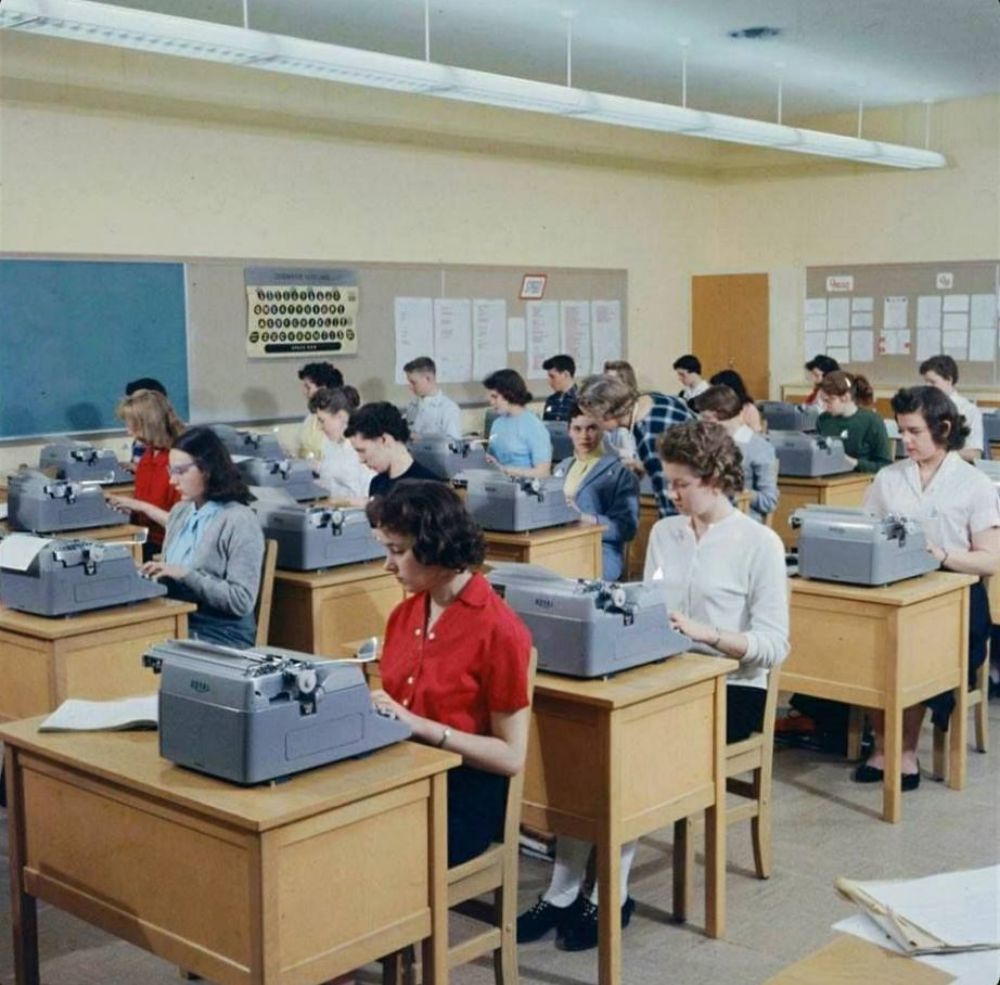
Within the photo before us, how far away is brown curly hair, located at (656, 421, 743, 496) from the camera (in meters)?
3.36

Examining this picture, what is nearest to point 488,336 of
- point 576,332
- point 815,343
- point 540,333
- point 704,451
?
point 540,333

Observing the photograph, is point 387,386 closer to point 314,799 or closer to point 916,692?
point 916,692

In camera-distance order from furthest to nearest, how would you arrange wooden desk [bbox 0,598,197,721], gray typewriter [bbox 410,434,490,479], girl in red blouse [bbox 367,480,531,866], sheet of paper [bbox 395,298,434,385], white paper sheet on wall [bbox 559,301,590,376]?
white paper sheet on wall [bbox 559,301,590,376] < sheet of paper [bbox 395,298,434,385] < gray typewriter [bbox 410,434,490,479] < wooden desk [bbox 0,598,197,721] < girl in red blouse [bbox 367,480,531,866]

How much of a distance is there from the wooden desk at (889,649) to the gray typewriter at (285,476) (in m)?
2.64

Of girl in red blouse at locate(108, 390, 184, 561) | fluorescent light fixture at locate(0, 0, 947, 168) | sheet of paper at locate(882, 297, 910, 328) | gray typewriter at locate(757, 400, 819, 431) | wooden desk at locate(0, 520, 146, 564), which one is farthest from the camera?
sheet of paper at locate(882, 297, 910, 328)

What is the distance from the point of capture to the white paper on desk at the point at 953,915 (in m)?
1.63

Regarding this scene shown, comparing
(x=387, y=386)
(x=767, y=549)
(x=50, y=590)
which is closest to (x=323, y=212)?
(x=387, y=386)

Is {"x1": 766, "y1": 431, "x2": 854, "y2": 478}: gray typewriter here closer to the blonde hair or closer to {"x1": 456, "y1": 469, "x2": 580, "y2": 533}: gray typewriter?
{"x1": 456, "y1": 469, "x2": 580, "y2": 533}: gray typewriter

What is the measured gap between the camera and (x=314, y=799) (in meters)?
2.26

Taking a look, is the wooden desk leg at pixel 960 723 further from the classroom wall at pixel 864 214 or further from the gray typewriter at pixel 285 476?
the classroom wall at pixel 864 214

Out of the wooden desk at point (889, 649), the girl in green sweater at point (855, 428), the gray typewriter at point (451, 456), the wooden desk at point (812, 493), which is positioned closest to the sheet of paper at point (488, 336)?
the gray typewriter at point (451, 456)

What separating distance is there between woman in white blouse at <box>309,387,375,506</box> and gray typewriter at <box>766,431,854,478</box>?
2033mm

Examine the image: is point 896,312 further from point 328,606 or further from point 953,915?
point 953,915

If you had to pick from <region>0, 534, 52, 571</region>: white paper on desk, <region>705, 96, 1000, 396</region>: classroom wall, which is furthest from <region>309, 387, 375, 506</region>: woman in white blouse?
<region>705, 96, 1000, 396</region>: classroom wall
